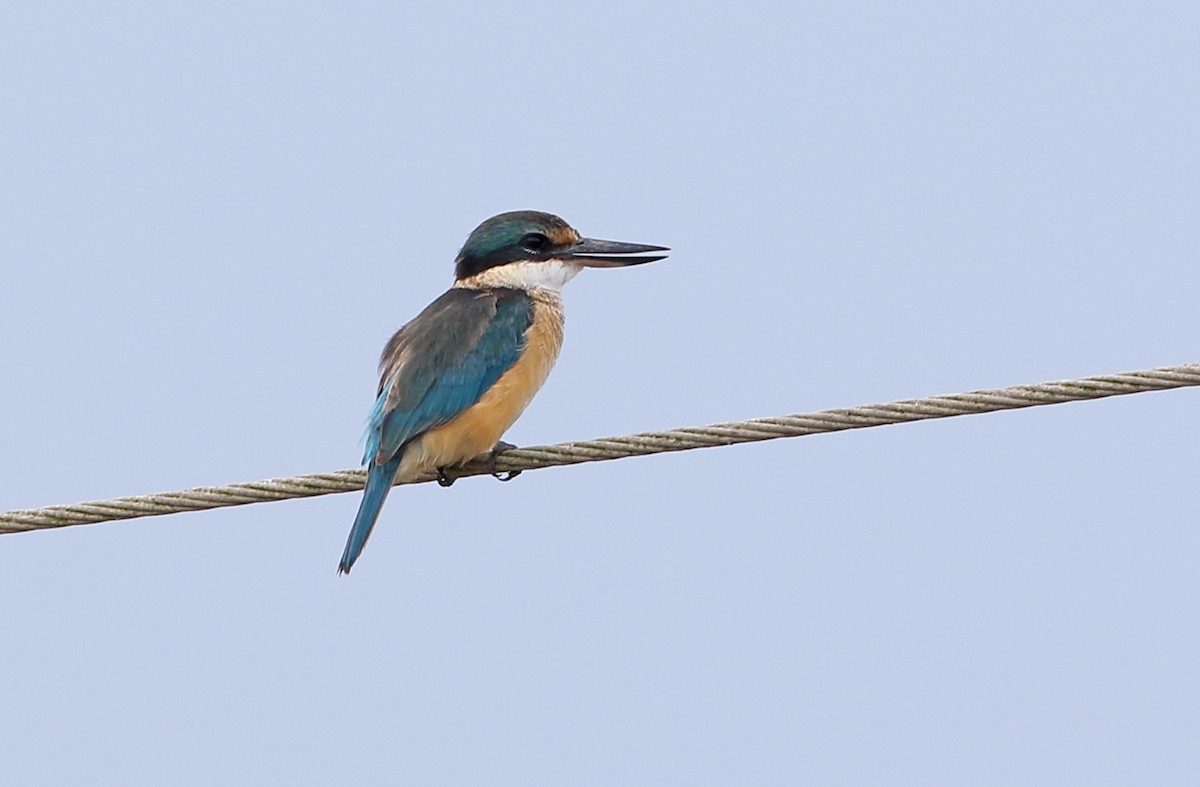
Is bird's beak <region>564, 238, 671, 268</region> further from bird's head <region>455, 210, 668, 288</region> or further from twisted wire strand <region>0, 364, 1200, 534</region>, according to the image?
twisted wire strand <region>0, 364, 1200, 534</region>

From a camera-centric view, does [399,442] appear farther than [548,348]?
No

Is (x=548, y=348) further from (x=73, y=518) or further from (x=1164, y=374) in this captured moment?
(x=1164, y=374)

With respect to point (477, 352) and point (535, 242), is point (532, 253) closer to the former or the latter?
point (535, 242)

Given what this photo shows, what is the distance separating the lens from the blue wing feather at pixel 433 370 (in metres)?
5.68

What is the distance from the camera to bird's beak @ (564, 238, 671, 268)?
6809 millimetres

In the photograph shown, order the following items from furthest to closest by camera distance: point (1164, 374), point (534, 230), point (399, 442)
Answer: point (534, 230), point (399, 442), point (1164, 374)

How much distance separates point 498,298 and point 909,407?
6.80ft

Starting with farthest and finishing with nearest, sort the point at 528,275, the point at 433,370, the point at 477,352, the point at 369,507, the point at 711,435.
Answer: the point at 528,275 < the point at 477,352 < the point at 433,370 < the point at 369,507 < the point at 711,435

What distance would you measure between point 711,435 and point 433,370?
135cm

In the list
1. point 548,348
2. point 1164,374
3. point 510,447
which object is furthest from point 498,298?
point 1164,374

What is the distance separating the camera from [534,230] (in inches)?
265

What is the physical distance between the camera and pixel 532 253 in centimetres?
674

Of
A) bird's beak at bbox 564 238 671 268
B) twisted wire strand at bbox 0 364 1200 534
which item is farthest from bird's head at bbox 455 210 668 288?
twisted wire strand at bbox 0 364 1200 534

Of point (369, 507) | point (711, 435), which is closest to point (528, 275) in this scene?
point (369, 507)
